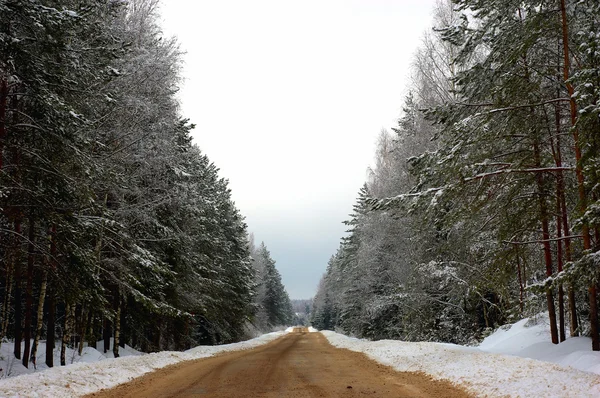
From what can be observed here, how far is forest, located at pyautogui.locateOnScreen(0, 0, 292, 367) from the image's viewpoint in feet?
29.2

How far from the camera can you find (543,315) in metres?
14.8

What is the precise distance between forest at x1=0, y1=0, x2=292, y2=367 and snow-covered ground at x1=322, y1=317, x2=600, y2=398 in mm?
8188

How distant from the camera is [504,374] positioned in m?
7.63

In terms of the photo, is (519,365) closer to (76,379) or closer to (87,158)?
(76,379)

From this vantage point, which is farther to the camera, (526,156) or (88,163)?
(526,156)

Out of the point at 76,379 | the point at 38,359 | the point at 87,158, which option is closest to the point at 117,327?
the point at 38,359

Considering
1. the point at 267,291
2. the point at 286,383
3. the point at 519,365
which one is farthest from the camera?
the point at 267,291

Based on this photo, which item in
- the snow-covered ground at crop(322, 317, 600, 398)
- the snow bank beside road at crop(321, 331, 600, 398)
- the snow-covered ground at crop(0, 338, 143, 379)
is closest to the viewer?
the snow bank beside road at crop(321, 331, 600, 398)

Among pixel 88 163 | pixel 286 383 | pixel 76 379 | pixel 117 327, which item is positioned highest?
pixel 88 163

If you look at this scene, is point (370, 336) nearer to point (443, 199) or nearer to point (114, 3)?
point (443, 199)

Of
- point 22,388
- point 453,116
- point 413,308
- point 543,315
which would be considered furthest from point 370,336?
point 22,388

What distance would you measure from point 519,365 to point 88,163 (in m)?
10.3

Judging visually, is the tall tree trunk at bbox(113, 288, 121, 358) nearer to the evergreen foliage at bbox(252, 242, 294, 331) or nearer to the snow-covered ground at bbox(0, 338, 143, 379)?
the snow-covered ground at bbox(0, 338, 143, 379)

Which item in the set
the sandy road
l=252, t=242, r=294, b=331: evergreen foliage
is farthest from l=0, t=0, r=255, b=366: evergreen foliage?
l=252, t=242, r=294, b=331: evergreen foliage
